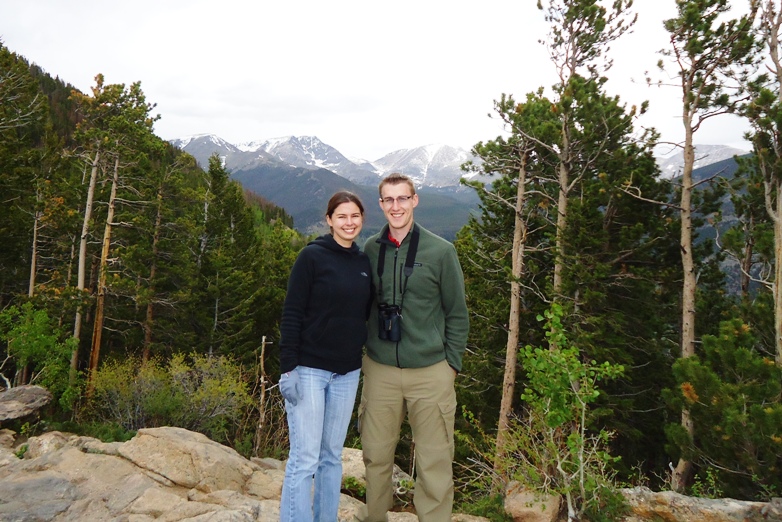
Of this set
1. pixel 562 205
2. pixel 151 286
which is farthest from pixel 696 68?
pixel 151 286

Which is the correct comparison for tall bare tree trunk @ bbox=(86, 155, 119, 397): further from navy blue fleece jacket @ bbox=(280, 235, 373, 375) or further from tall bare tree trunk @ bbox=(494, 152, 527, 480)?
navy blue fleece jacket @ bbox=(280, 235, 373, 375)

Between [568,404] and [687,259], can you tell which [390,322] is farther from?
[687,259]

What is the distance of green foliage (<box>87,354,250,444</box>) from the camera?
10.7 meters

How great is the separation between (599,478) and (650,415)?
1075 cm

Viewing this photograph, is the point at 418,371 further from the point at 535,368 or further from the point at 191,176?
the point at 191,176

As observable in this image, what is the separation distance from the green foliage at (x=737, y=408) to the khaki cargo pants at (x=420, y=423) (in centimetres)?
513

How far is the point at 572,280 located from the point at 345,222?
8.90 meters

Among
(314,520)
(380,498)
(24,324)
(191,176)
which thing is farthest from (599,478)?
(191,176)

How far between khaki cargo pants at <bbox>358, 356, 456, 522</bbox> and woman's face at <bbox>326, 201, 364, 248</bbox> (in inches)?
34.7

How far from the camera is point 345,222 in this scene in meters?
2.69

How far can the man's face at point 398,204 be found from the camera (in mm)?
2721

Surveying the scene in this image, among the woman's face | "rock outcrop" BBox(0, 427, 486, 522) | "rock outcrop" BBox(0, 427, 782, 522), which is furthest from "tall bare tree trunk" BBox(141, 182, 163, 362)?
the woman's face

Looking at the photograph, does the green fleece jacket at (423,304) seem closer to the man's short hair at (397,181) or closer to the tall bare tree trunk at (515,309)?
the man's short hair at (397,181)

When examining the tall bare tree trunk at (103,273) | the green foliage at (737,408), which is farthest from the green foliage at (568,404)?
the tall bare tree trunk at (103,273)
